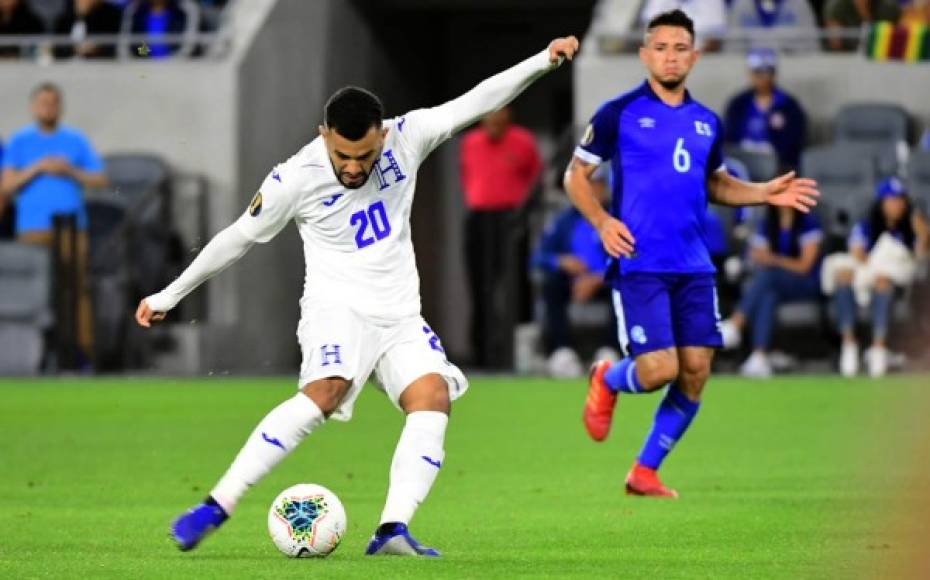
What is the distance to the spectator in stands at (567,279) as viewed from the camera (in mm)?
19734

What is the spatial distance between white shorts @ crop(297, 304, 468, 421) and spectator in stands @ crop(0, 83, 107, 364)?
502 inches

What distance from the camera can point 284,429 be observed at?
A: 7.29 metres

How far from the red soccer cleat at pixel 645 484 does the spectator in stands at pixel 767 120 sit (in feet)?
34.0

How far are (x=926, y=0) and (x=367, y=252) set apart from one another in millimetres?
14415

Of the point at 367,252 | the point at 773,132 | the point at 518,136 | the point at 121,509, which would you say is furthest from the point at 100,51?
the point at 367,252

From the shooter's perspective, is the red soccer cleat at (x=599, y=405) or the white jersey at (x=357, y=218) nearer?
the white jersey at (x=357, y=218)

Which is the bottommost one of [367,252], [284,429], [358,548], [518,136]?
[518,136]

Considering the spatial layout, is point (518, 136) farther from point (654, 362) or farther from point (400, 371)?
point (400, 371)

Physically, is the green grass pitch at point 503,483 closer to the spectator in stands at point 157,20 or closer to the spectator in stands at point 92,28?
the spectator in stands at point 157,20

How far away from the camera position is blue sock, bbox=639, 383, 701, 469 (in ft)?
33.1

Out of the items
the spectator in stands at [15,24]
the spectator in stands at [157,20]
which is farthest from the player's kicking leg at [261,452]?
the spectator in stands at [15,24]

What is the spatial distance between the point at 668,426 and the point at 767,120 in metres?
10.6

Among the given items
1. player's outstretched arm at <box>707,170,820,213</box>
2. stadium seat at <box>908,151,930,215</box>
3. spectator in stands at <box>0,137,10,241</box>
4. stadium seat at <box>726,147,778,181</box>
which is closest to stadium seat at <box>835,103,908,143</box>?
stadium seat at <box>908,151,930,215</box>

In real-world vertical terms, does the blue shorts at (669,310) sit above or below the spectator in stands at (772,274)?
above
